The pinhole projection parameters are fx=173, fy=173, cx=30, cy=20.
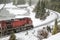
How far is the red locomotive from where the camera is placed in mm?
3080

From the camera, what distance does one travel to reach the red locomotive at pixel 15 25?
308cm

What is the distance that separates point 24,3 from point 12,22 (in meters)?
0.44

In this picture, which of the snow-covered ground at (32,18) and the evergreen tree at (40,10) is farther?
the evergreen tree at (40,10)

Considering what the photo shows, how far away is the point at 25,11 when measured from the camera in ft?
10.9

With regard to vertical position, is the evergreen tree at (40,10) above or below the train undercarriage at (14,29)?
above

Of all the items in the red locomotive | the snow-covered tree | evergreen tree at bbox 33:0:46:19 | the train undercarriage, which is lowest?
the snow-covered tree

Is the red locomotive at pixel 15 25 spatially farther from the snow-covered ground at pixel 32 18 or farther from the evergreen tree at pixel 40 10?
the evergreen tree at pixel 40 10

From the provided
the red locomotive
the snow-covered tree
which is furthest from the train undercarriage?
the snow-covered tree

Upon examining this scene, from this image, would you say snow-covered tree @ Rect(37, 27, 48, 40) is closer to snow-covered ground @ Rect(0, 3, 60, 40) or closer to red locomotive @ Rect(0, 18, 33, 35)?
snow-covered ground @ Rect(0, 3, 60, 40)

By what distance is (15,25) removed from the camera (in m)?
3.19

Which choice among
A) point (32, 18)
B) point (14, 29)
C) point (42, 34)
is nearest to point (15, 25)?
point (14, 29)

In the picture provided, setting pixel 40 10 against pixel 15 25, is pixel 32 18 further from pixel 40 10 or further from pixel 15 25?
pixel 15 25

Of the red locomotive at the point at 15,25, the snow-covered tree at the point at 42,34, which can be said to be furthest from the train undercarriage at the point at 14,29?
the snow-covered tree at the point at 42,34

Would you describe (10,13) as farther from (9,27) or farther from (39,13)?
(39,13)
